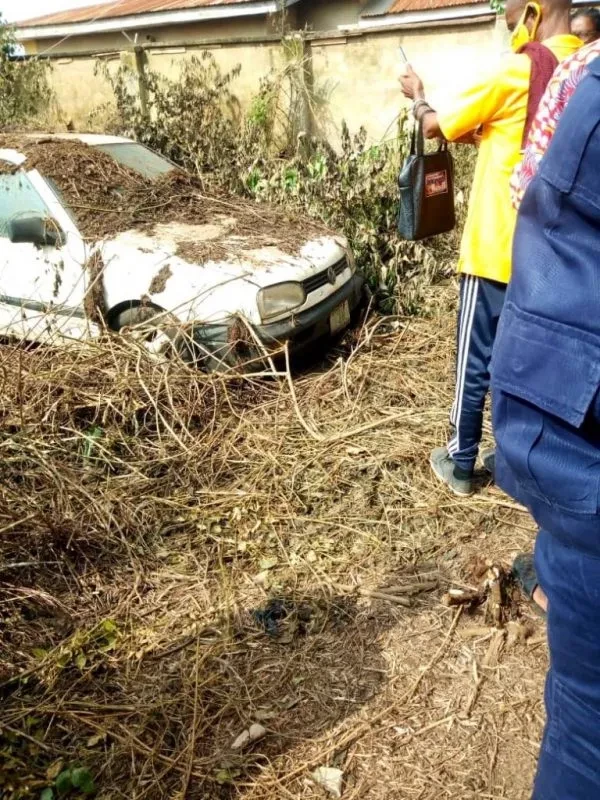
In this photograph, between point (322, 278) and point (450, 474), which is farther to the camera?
point (322, 278)

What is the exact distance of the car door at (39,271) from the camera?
435 centimetres

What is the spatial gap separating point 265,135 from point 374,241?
13.6 feet

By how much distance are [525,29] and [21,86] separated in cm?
→ 1044

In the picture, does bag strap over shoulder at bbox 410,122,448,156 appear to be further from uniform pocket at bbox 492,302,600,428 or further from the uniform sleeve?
uniform pocket at bbox 492,302,600,428

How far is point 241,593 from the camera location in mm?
2895

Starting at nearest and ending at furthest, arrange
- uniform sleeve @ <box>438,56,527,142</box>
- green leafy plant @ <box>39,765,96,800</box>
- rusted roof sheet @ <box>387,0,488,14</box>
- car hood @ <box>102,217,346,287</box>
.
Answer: green leafy plant @ <box>39,765,96,800</box>
uniform sleeve @ <box>438,56,527,142</box>
car hood @ <box>102,217,346,287</box>
rusted roof sheet @ <box>387,0,488,14</box>

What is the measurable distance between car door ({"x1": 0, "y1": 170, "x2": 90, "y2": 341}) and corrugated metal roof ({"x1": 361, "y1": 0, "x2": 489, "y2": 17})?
8816mm

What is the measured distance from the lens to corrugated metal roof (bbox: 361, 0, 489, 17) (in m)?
11.2

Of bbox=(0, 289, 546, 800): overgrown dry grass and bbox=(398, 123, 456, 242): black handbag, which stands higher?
bbox=(398, 123, 456, 242): black handbag

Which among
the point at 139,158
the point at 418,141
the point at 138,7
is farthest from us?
the point at 138,7

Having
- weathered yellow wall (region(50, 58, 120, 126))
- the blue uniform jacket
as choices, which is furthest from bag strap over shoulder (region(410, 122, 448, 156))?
weathered yellow wall (region(50, 58, 120, 126))

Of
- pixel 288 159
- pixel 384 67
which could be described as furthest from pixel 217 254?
pixel 384 67

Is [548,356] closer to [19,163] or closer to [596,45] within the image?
[596,45]

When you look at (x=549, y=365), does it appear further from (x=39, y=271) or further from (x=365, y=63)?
(x=365, y=63)
